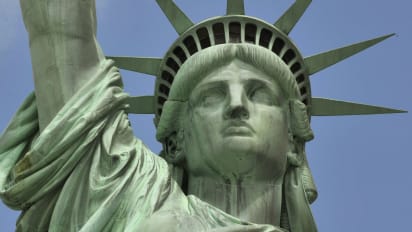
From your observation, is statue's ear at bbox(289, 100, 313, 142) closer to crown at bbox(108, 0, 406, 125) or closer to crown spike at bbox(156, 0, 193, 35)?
crown at bbox(108, 0, 406, 125)

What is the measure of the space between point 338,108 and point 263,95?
66.3 inches

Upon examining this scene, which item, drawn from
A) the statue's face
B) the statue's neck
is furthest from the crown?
the statue's neck

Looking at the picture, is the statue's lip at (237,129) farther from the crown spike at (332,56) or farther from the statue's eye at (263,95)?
the crown spike at (332,56)

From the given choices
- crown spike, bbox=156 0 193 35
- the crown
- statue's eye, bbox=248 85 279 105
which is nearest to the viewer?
statue's eye, bbox=248 85 279 105

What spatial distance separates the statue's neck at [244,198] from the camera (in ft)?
45.3

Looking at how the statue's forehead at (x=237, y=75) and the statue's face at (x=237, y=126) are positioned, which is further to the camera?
the statue's forehead at (x=237, y=75)

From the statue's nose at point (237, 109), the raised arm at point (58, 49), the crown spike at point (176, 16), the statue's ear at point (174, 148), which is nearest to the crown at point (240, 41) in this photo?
the crown spike at point (176, 16)

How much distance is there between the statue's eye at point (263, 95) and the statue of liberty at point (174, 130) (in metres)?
0.01

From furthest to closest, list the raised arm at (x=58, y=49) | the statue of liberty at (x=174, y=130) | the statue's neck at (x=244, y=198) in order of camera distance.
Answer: the statue's neck at (x=244, y=198), the raised arm at (x=58, y=49), the statue of liberty at (x=174, y=130)

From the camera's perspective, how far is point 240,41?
595 inches

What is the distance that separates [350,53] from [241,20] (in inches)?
55.6

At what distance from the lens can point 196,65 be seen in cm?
1456

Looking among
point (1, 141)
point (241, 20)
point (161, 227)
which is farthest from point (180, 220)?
point (241, 20)

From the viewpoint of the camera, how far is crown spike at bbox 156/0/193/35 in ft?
51.2
